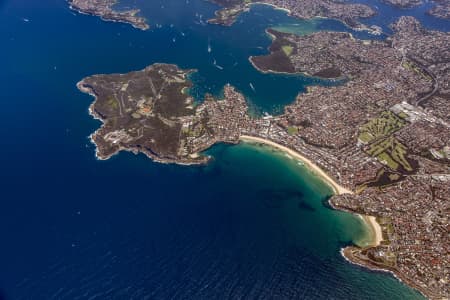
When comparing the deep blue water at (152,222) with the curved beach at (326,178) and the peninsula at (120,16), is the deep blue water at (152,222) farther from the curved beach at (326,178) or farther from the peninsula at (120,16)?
the peninsula at (120,16)

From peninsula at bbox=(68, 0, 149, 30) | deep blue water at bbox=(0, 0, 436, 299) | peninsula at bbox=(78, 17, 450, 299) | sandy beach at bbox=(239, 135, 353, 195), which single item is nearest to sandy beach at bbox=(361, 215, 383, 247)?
peninsula at bbox=(78, 17, 450, 299)

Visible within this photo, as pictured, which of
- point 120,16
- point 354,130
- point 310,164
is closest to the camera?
point 310,164

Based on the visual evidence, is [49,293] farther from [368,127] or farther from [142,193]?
[368,127]

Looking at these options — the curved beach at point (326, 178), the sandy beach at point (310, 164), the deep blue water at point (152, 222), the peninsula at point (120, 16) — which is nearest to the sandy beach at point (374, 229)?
the curved beach at point (326, 178)

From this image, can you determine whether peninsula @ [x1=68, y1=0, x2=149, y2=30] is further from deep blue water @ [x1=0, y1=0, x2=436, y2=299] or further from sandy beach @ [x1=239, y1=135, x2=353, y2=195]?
sandy beach @ [x1=239, y1=135, x2=353, y2=195]

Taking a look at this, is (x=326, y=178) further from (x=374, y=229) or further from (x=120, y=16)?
(x=120, y=16)

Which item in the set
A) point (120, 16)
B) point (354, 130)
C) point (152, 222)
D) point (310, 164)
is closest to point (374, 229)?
point (310, 164)
